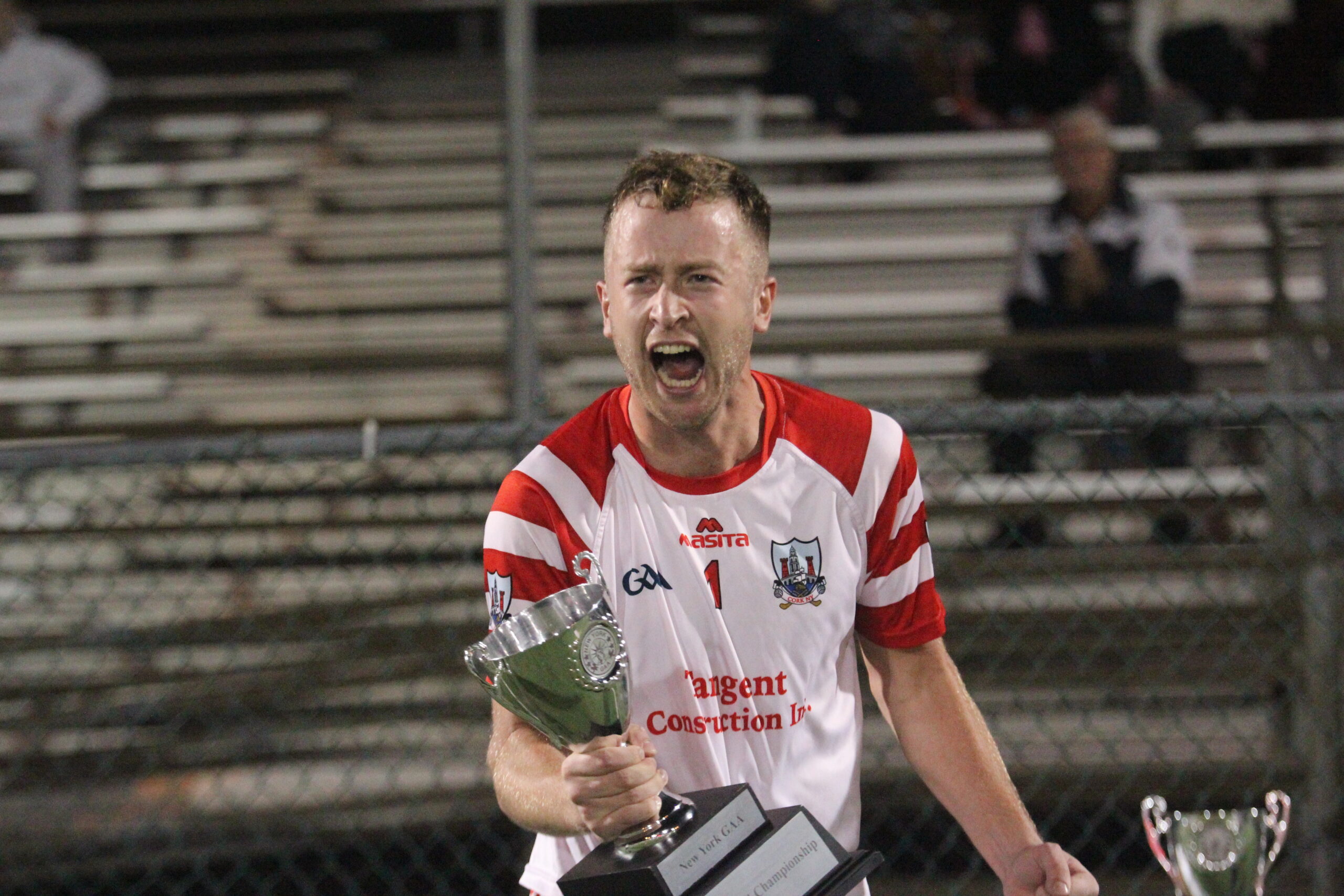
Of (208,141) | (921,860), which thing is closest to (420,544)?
(921,860)

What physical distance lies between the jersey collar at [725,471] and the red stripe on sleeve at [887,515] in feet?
0.62

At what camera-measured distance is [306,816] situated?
17.2 ft

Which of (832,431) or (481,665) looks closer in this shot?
(481,665)

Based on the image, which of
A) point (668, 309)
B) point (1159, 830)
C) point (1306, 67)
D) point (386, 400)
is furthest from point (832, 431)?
point (1306, 67)

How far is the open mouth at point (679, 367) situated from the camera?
2.03 metres

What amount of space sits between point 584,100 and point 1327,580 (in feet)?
22.3

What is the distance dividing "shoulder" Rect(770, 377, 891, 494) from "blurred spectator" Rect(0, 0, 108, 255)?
674 cm

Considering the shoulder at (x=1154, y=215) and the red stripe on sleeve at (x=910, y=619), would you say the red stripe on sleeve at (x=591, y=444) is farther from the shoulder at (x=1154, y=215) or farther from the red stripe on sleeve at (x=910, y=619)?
the shoulder at (x=1154, y=215)

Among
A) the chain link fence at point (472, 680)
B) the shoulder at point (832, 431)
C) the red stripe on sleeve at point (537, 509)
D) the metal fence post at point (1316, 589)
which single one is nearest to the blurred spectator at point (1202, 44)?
the chain link fence at point (472, 680)

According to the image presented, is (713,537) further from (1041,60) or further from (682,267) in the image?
(1041,60)

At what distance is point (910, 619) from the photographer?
223 centimetres

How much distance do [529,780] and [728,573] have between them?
0.43m

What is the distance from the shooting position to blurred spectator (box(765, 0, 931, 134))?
757 centimetres

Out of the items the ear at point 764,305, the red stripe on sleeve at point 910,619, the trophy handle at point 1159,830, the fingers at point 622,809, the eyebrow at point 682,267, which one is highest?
the eyebrow at point 682,267
